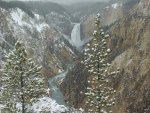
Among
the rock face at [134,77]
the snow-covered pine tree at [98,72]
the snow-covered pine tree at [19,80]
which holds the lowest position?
the snow-covered pine tree at [98,72]

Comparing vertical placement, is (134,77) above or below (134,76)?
below

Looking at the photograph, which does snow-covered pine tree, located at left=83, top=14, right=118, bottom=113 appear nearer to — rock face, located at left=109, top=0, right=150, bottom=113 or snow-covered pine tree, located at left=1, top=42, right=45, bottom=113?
snow-covered pine tree, located at left=1, top=42, right=45, bottom=113

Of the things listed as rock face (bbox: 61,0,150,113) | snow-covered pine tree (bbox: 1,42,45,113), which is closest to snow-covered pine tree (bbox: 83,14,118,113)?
snow-covered pine tree (bbox: 1,42,45,113)

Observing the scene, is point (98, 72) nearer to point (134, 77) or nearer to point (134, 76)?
point (134, 77)

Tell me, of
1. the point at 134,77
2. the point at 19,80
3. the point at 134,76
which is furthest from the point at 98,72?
the point at 134,76

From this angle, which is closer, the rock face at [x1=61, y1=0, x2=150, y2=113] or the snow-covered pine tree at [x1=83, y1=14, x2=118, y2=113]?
the snow-covered pine tree at [x1=83, y1=14, x2=118, y2=113]

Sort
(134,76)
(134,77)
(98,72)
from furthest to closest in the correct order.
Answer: (134,76) < (134,77) < (98,72)

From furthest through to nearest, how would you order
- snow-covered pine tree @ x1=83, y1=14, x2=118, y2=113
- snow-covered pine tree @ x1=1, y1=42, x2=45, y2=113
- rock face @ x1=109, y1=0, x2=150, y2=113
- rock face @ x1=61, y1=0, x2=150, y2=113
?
1. rock face @ x1=61, y1=0, x2=150, y2=113
2. rock face @ x1=109, y1=0, x2=150, y2=113
3. snow-covered pine tree @ x1=1, y1=42, x2=45, y2=113
4. snow-covered pine tree @ x1=83, y1=14, x2=118, y2=113

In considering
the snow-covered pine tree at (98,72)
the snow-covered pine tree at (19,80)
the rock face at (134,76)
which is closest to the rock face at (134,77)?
the rock face at (134,76)

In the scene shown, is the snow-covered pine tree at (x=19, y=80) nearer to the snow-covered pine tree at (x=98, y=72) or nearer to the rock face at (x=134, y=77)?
the snow-covered pine tree at (x=98, y=72)
